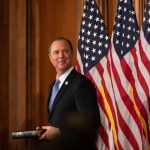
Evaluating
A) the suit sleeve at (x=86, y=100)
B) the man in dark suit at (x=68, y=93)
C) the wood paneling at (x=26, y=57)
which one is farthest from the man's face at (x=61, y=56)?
the wood paneling at (x=26, y=57)

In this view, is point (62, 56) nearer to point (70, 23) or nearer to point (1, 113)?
point (70, 23)

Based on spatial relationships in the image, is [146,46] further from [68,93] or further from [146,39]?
[68,93]

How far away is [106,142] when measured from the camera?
2.97m

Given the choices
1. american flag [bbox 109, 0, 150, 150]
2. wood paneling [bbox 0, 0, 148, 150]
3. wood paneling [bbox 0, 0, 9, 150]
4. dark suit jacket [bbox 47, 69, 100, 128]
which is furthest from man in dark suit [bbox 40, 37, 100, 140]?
wood paneling [bbox 0, 0, 9, 150]

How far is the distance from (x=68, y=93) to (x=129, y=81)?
891 millimetres

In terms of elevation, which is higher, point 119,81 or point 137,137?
point 119,81

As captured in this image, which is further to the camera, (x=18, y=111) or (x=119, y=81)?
(x=18, y=111)

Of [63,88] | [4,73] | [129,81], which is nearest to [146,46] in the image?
[129,81]

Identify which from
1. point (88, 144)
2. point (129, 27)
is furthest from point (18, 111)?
point (88, 144)

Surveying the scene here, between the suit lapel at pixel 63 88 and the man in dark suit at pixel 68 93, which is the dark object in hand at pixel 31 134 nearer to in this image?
the man in dark suit at pixel 68 93

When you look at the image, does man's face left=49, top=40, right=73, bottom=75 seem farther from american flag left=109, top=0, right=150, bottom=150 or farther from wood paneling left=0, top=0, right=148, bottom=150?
wood paneling left=0, top=0, right=148, bottom=150

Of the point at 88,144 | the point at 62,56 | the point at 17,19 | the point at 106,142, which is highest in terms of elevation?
the point at 17,19

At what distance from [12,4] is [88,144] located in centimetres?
329

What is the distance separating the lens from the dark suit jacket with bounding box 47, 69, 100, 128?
6.65 ft
